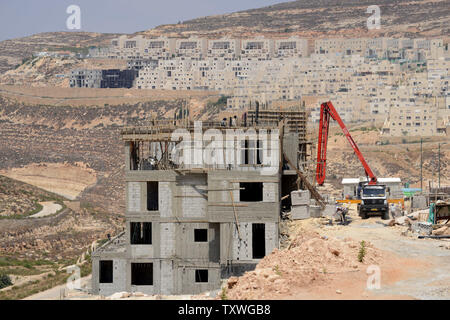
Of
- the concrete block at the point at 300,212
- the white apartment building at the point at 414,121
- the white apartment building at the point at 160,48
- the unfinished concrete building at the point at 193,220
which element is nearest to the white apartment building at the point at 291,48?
the white apartment building at the point at 160,48

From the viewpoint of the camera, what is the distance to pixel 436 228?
2619 cm

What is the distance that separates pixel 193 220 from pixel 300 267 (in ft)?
33.1

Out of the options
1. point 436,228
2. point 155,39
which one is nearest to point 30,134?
point 155,39

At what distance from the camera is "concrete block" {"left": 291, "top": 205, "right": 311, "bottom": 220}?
32.7 meters

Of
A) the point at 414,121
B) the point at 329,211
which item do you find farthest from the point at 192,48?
the point at 329,211

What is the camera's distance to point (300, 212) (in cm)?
3278

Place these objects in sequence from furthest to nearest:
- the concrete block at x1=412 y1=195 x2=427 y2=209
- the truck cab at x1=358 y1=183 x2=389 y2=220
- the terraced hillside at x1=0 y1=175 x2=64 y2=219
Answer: the terraced hillside at x1=0 y1=175 x2=64 y2=219
the concrete block at x1=412 y1=195 x2=427 y2=209
the truck cab at x1=358 y1=183 x2=389 y2=220

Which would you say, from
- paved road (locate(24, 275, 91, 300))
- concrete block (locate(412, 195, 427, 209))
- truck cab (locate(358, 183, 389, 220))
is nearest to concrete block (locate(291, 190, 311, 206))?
truck cab (locate(358, 183, 389, 220))

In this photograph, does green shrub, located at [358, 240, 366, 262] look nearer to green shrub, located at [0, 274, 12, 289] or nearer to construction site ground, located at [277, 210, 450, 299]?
construction site ground, located at [277, 210, 450, 299]

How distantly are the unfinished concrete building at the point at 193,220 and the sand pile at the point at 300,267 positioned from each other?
211 inches

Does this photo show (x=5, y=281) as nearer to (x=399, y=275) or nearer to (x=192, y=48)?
(x=399, y=275)

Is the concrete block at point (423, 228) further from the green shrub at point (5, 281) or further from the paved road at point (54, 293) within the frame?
the green shrub at point (5, 281)

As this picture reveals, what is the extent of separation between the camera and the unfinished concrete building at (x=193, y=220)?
27.8 m

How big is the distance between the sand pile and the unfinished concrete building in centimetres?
537
